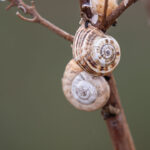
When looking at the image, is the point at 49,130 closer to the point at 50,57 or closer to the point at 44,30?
the point at 50,57

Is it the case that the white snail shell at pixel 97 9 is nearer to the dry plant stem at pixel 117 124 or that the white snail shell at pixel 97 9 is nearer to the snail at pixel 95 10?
the snail at pixel 95 10

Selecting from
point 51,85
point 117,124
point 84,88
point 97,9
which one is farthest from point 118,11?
point 51,85

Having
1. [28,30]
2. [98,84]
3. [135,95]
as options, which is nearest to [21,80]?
[28,30]

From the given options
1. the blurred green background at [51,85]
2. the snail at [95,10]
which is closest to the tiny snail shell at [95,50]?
the snail at [95,10]

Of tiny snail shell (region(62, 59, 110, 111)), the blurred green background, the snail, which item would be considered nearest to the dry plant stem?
tiny snail shell (region(62, 59, 110, 111))

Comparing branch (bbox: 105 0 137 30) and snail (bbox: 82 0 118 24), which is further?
snail (bbox: 82 0 118 24)

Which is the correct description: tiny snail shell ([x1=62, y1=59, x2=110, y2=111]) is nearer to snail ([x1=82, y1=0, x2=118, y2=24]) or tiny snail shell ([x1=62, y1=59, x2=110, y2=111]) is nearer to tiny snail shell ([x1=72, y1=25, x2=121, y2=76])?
tiny snail shell ([x1=72, y1=25, x2=121, y2=76])
